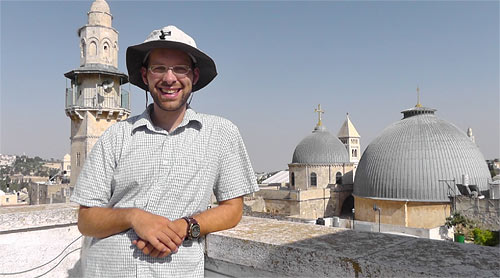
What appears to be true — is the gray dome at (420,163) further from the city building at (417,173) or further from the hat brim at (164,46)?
the hat brim at (164,46)

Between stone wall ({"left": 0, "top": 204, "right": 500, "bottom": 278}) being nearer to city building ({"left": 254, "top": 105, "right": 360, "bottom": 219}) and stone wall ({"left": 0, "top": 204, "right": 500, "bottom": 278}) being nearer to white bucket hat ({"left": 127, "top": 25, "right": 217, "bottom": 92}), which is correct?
white bucket hat ({"left": 127, "top": 25, "right": 217, "bottom": 92})

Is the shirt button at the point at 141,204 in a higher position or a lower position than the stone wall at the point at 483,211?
higher

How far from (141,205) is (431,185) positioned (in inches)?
868

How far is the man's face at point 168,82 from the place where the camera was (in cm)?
172

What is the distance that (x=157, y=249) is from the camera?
4.97 feet

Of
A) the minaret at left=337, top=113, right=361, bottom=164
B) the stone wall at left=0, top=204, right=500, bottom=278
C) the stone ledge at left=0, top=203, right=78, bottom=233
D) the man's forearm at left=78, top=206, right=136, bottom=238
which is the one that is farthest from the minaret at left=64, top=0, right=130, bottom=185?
the minaret at left=337, top=113, right=361, bottom=164

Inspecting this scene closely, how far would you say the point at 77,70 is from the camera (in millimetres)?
16812

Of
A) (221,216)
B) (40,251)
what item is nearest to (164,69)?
(221,216)

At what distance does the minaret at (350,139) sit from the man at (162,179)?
45.5 meters

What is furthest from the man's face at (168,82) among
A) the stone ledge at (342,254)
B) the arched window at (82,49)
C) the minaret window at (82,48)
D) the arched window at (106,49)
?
the minaret window at (82,48)

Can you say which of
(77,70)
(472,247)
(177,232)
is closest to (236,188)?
(177,232)

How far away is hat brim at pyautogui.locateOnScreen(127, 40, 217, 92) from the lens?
66.9 inches

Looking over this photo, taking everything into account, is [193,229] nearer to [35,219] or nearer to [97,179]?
[97,179]

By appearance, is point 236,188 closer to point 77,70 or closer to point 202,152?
point 202,152
